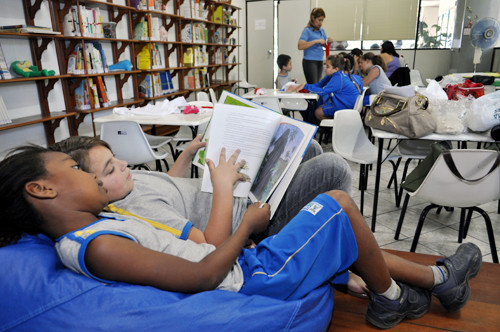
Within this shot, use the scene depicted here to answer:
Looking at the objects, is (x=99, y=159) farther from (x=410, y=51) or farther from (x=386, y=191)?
(x=410, y=51)

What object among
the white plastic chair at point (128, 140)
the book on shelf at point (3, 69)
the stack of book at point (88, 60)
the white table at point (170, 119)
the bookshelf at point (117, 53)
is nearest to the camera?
the white plastic chair at point (128, 140)

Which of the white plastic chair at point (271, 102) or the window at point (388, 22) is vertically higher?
the window at point (388, 22)

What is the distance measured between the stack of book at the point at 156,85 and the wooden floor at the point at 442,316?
4045 mm

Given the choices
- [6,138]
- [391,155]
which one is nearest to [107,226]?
[391,155]

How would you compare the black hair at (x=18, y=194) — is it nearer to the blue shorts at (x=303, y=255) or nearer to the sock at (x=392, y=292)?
the blue shorts at (x=303, y=255)

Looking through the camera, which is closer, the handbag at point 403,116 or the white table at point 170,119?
the handbag at point 403,116

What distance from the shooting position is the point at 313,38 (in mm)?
5355

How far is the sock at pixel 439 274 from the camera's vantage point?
106 centimetres

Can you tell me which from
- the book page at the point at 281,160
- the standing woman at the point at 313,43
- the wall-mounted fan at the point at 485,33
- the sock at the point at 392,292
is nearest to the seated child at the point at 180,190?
the book page at the point at 281,160

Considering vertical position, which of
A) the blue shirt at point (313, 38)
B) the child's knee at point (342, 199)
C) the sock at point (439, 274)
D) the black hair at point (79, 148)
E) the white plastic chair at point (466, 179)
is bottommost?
the sock at point (439, 274)

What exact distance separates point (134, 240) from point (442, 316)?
3.08 ft

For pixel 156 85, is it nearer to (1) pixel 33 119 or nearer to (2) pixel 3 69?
(1) pixel 33 119

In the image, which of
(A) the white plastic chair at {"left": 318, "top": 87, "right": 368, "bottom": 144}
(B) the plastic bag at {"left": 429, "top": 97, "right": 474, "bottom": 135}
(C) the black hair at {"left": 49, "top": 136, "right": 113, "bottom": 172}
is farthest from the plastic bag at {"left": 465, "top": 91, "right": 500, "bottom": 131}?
(C) the black hair at {"left": 49, "top": 136, "right": 113, "bottom": 172}

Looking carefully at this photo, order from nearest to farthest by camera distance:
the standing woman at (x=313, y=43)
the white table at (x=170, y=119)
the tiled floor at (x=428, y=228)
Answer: the tiled floor at (x=428, y=228), the white table at (x=170, y=119), the standing woman at (x=313, y=43)
